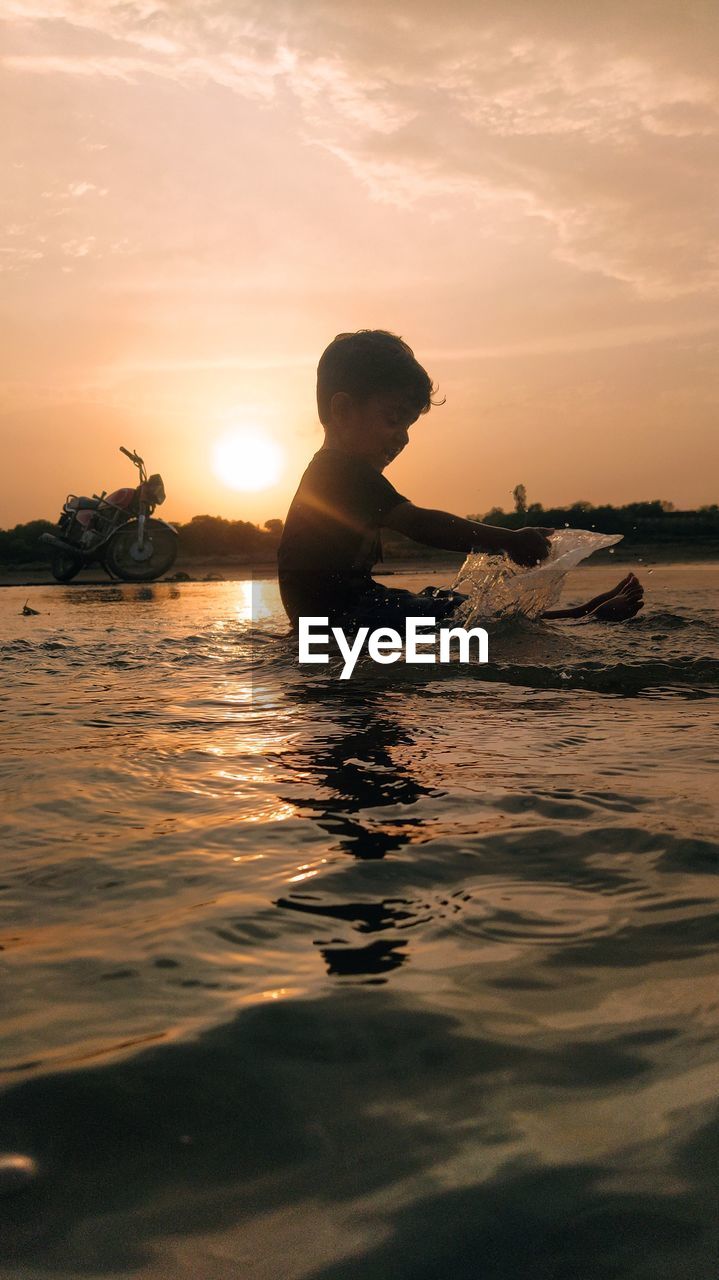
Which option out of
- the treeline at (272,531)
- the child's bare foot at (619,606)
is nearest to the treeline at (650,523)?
the treeline at (272,531)

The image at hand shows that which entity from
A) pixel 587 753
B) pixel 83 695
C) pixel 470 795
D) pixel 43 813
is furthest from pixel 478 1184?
pixel 83 695

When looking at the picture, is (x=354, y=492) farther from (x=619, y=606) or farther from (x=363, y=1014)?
(x=363, y=1014)

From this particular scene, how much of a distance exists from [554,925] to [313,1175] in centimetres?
47

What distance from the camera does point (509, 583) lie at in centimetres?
447

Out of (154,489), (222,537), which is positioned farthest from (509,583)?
(222,537)

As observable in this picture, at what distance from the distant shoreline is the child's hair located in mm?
10543

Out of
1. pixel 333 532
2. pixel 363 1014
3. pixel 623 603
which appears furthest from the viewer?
pixel 623 603

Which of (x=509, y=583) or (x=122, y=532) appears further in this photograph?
(x=122, y=532)

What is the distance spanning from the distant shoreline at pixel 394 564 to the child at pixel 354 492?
10.6 metres

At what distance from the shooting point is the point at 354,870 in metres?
1.28

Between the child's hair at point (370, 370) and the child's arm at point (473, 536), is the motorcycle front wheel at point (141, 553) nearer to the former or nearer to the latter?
Result: the child's hair at point (370, 370)

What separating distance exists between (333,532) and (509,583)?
90 cm

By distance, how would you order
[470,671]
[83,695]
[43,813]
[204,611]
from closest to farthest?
[43,813] → [83,695] → [470,671] → [204,611]

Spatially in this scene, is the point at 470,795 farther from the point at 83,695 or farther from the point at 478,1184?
the point at 83,695
